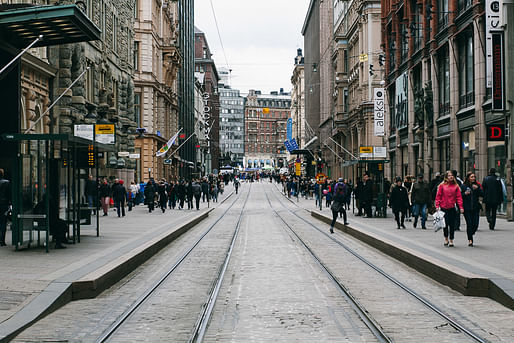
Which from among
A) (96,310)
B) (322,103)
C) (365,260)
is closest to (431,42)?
(365,260)

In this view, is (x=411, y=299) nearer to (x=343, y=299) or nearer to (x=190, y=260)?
(x=343, y=299)

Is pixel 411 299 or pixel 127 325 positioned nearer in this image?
pixel 127 325

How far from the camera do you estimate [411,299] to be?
34.3ft

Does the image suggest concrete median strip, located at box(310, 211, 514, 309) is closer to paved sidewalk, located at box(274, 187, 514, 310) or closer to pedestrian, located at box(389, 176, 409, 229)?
paved sidewalk, located at box(274, 187, 514, 310)

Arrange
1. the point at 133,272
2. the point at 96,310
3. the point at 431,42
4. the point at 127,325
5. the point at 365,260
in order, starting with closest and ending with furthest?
1. the point at 127,325
2. the point at 96,310
3. the point at 133,272
4. the point at 365,260
5. the point at 431,42

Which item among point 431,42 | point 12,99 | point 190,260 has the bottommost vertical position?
point 190,260

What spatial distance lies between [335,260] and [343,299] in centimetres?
545

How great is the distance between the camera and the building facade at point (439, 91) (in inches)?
1107

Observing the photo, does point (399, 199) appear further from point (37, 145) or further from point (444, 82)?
point (444, 82)

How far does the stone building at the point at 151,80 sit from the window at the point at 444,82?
77.0ft

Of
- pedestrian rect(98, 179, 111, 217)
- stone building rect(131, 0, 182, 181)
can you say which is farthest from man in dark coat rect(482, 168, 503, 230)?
stone building rect(131, 0, 182, 181)

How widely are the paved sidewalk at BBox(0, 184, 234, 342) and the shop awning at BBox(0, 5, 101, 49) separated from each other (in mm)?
5427

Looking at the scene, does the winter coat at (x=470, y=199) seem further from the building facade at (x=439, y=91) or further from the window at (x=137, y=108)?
the window at (x=137, y=108)

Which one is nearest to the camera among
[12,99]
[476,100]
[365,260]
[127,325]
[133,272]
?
[127,325]
